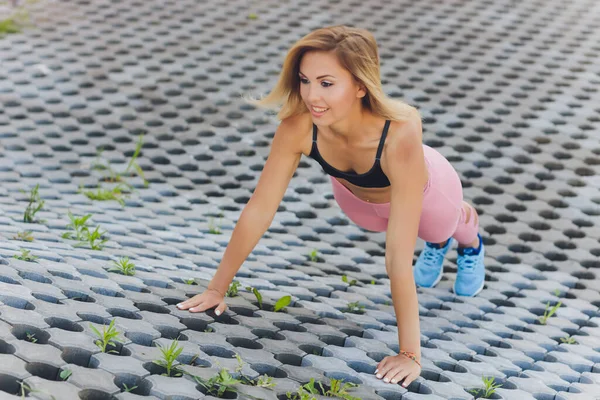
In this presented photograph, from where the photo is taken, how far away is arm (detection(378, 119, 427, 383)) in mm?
2424

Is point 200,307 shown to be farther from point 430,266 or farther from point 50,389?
point 430,266

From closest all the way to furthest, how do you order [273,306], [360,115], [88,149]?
[360,115] < [273,306] < [88,149]

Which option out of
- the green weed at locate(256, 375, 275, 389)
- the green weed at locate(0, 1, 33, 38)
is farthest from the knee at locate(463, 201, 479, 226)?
the green weed at locate(0, 1, 33, 38)

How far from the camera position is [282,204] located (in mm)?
4047

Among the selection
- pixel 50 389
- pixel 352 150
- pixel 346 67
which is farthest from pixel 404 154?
pixel 50 389

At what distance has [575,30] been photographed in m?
6.20

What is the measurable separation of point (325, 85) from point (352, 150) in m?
0.28

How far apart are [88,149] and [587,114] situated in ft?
9.76

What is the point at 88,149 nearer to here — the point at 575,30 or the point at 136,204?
the point at 136,204

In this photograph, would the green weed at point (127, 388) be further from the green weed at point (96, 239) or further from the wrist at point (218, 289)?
the green weed at point (96, 239)

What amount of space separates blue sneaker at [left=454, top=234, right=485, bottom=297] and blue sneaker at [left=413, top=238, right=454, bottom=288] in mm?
82

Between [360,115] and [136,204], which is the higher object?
[360,115]

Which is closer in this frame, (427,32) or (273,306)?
(273,306)

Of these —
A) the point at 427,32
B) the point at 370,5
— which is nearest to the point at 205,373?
the point at 427,32
